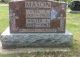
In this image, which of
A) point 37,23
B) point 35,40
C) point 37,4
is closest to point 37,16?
point 37,23

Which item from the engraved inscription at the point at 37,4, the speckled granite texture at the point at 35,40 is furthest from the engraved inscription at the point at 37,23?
the engraved inscription at the point at 37,4

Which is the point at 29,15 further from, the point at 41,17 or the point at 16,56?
the point at 16,56

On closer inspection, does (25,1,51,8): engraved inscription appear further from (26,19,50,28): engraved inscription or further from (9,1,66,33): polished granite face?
(26,19,50,28): engraved inscription

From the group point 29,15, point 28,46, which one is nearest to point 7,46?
point 28,46

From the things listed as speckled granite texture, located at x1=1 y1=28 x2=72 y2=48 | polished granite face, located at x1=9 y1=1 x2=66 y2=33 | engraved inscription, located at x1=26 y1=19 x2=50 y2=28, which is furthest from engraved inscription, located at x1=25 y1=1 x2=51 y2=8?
speckled granite texture, located at x1=1 y1=28 x2=72 y2=48

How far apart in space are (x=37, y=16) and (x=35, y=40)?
650 mm

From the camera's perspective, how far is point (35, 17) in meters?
6.96

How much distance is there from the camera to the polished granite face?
22.6ft

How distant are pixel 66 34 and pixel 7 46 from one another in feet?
5.06

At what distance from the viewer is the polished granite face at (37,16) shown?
6.88 m

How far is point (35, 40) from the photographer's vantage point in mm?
6766

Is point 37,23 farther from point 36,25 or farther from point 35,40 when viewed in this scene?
point 35,40

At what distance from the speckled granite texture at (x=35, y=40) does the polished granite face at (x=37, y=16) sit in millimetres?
210

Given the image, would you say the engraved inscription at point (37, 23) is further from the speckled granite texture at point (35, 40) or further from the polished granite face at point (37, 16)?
the speckled granite texture at point (35, 40)
